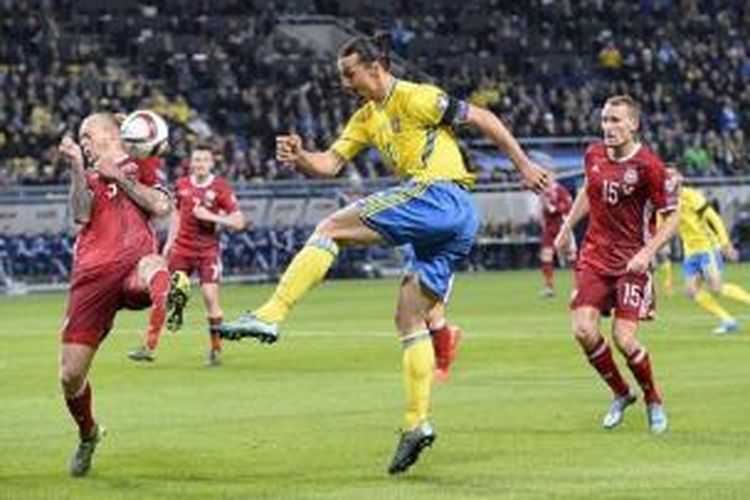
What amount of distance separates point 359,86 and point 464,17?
47.7 meters

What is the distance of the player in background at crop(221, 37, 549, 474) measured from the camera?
506 inches

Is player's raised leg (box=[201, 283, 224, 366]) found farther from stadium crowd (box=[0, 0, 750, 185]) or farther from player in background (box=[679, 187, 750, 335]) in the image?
stadium crowd (box=[0, 0, 750, 185])

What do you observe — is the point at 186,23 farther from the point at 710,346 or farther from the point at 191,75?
the point at 710,346

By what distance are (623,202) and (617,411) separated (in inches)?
62.9

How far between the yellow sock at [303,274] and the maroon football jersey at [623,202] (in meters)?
3.56

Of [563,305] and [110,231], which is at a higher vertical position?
[110,231]

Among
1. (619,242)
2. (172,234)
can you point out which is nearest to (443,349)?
(172,234)

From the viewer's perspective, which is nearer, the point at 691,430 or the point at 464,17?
the point at 691,430

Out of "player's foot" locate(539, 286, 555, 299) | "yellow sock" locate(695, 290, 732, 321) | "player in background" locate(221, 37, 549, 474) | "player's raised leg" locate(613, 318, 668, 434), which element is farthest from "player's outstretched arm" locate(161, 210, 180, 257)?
"player's foot" locate(539, 286, 555, 299)

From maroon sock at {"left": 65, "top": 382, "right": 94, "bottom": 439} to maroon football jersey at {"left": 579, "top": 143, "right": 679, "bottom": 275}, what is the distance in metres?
4.50

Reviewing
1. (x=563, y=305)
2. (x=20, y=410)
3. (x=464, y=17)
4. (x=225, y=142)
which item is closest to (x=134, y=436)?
(x=20, y=410)

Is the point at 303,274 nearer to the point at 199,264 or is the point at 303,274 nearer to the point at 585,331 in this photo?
the point at 585,331

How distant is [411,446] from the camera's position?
12750mm

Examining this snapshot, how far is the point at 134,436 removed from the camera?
1544cm
